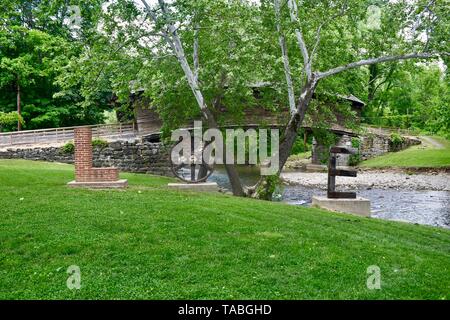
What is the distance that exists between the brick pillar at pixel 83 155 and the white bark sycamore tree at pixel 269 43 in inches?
109

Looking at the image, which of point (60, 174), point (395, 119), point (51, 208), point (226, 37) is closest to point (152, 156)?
point (60, 174)

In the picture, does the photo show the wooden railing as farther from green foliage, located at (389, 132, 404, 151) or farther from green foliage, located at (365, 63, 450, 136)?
green foliage, located at (365, 63, 450, 136)

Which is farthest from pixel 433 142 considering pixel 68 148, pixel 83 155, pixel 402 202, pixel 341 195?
pixel 83 155

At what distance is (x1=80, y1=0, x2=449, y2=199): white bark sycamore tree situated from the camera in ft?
42.6

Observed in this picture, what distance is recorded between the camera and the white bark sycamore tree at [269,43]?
13.0 metres

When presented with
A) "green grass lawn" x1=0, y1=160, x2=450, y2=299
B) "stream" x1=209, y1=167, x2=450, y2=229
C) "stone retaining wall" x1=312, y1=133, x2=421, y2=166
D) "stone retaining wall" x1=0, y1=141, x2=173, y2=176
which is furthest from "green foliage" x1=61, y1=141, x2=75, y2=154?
"stone retaining wall" x1=312, y1=133, x2=421, y2=166

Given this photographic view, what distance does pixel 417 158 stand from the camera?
34125 millimetres

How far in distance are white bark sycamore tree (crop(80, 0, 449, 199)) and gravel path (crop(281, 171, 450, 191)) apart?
10.8 metres

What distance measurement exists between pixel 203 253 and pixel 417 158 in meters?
31.9

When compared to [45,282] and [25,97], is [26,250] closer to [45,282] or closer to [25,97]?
[45,282]

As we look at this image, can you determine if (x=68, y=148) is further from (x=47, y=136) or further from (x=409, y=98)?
(x=409, y=98)

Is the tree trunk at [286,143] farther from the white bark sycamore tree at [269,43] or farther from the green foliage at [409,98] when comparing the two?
the green foliage at [409,98]

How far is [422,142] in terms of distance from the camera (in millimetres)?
40750

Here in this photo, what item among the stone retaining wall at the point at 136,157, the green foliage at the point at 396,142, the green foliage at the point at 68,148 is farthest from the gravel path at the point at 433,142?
the green foliage at the point at 68,148
